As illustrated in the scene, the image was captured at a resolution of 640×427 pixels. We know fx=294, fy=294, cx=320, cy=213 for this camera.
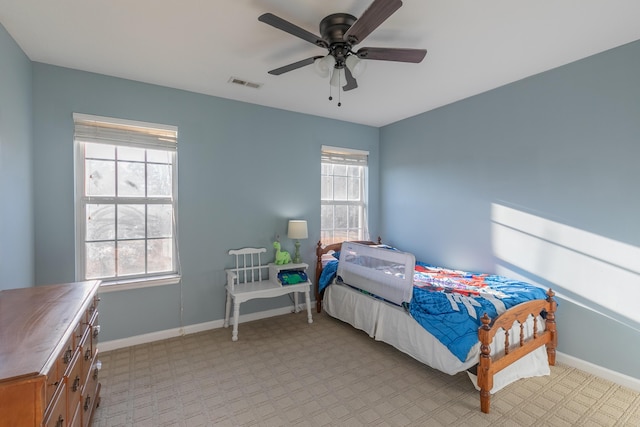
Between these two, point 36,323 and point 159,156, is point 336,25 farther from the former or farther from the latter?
point 159,156

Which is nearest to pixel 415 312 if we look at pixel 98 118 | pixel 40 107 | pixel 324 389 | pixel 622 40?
pixel 324 389

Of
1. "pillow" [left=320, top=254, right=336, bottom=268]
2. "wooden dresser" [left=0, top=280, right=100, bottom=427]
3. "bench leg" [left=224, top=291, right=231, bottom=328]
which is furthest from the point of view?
"pillow" [left=320, top=254, right=336, bottom=268]

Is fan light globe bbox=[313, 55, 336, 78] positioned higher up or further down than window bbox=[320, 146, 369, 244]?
higher up

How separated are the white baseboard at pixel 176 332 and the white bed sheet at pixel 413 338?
96 centimetres

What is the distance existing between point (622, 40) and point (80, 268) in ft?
16.7

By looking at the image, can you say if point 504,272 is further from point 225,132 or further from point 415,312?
point 225,132

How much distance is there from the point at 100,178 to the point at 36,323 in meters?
2.08

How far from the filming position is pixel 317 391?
2.27 meters

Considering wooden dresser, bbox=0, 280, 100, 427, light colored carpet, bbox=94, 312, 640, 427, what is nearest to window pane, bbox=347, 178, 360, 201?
light colored carpet, bbox=94, 312, 640, 427

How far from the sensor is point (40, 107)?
2.63m

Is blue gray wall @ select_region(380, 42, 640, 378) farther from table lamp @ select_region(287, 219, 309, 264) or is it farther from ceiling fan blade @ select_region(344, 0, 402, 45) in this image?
ceiling fan blade @ select_region(344, 0, 402, 45)

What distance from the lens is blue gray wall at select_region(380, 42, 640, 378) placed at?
2.39m

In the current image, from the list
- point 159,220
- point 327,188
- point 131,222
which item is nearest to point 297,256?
point 327,188

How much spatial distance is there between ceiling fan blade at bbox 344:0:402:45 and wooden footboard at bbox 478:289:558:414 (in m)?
2.01
